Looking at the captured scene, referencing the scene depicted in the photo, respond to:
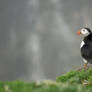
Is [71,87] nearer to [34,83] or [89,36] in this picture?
[34,83]

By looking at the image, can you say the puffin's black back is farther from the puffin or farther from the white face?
the white face

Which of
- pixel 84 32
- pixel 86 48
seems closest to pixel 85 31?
pixel 84 32

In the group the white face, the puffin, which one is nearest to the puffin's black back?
the puffin

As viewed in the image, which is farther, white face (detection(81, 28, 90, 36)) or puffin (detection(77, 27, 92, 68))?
white face (detection(81, 28, 90, 36))

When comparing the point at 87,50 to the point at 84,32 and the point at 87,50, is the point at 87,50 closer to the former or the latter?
the point at 87,50

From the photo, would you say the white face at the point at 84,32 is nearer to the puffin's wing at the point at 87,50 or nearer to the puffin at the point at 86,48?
the puffin at the point at 86,48

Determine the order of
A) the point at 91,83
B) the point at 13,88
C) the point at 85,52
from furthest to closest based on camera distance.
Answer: the point at 85,52
the point at 91,83
the point at 13,88

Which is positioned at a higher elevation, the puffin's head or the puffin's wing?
the puffin's head

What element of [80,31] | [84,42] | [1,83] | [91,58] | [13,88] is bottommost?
[13,88]

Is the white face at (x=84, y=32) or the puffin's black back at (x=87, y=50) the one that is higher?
the white face at (x=84, y=32)

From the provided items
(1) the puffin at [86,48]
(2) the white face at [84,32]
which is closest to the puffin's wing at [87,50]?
(1) the puffin at [86,48]

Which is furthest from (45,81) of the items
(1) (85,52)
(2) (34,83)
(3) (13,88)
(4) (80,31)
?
(4) (80,31)

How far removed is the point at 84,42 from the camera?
839 inches

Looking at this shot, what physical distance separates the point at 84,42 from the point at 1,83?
13329 mm
